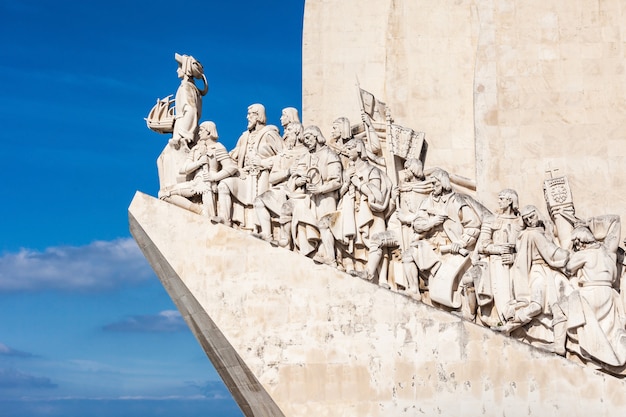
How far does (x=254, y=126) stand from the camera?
13070 millimetres

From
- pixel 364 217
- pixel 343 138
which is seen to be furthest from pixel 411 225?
pixel 343 138

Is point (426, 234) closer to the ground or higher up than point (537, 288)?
higher up

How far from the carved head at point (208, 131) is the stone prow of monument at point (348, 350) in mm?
1261

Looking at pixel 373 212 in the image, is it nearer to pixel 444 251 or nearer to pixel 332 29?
pixel 444 251

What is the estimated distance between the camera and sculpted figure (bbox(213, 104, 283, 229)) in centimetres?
1244

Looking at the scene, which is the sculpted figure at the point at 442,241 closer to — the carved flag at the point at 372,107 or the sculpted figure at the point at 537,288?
the sculpted figure at the point at 537,288

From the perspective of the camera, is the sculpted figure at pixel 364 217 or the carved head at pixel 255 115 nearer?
the sculpted figure at pixel 364 217

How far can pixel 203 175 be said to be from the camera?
495 inches

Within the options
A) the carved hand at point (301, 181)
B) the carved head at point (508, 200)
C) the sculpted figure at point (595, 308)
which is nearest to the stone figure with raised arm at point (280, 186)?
the carved hand at point (301, 181)

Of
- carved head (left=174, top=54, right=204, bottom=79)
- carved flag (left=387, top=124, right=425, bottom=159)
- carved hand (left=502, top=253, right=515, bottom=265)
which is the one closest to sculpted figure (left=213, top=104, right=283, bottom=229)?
carved head (left=174, top=54, right=204, bottom=79)

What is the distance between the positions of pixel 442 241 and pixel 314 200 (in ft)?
4.53

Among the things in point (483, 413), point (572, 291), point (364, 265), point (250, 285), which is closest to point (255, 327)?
point (250, 285)

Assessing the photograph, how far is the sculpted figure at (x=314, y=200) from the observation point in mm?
11844

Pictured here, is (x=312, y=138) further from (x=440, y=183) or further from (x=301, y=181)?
(x=440, y=183)
